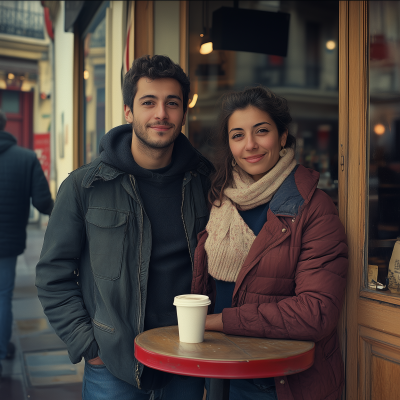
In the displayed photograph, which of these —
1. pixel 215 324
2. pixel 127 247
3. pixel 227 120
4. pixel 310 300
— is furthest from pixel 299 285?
pixel 227 120

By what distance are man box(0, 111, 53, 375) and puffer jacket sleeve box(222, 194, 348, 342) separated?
3151mm

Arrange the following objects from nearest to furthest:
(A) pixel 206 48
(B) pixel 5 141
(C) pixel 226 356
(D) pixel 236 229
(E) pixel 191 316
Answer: (C) pixel 226 356
(E) pixel 191 316
(D) pixel 236 229
(A) pixel 206 48
(B) pixel 5 141

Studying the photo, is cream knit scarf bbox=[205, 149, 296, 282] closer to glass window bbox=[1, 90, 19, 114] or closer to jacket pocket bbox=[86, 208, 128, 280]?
jacket pocket bbox=[86, 208, 128, 280]

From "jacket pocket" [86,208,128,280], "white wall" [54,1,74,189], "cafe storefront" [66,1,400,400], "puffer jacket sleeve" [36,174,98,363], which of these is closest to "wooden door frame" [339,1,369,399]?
"cafe storefront" [66,1,400,400]

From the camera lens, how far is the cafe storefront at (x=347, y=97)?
222 cm

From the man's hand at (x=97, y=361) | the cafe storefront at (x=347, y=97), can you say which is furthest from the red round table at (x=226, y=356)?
the cafe storefront at (x=347, y=97)

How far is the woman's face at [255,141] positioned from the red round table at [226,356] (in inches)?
29.7

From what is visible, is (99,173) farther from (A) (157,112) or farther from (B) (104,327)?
(B) (104,327)

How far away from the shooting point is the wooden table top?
1.44m

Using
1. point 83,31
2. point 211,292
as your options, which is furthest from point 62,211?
point 83,31

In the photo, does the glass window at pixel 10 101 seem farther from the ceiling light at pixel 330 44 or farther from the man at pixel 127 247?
the man at pixel 127 247

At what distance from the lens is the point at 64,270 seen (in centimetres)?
211

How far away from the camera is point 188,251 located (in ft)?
7.13

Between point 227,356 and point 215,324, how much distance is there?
0.31 meters
